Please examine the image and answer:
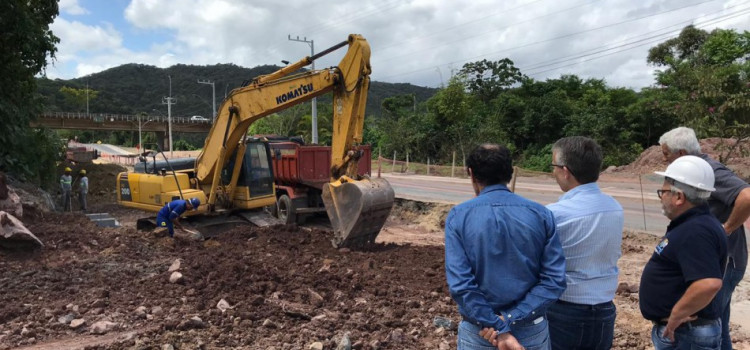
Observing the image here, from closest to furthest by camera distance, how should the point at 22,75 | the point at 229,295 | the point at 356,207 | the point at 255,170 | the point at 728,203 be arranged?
the point at 728,203 < the point at 229,295 < the point at 356,207 < the point at 255,170 < the point at 22,75

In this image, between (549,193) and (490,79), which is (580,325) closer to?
(549,193)

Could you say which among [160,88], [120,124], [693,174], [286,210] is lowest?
[286,210]

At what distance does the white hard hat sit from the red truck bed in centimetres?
1011

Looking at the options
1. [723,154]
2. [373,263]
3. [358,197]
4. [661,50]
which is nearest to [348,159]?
[358,197]

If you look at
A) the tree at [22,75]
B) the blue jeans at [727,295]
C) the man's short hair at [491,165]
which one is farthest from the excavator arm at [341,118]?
the tree at [22,75]

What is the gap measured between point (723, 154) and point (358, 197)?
19.6 metres

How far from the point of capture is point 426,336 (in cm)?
475

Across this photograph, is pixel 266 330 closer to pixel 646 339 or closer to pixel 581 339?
pixel 581 339

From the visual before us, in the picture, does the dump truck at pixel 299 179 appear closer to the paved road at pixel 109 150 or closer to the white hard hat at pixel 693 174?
the white hard hat at pixel 693 174

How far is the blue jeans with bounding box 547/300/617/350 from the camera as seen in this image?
261cm

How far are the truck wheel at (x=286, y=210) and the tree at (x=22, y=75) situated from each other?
689 cm

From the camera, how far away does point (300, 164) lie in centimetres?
1234

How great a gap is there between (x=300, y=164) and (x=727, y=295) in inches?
394

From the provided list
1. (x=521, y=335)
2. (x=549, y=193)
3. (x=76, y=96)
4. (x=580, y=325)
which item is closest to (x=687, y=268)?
(x=580, y=325)
